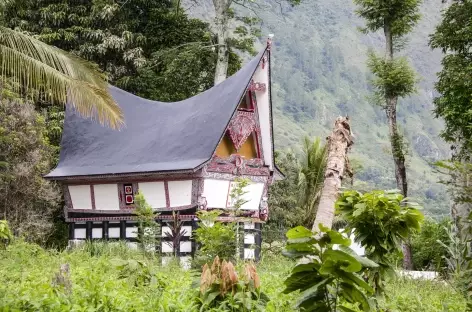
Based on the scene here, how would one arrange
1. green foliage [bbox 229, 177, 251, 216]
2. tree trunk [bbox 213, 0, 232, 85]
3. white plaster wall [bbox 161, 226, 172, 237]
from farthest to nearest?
tree trunk [bbox 213, 0, 232, 85]
white plaster wall [bbox 161, 226, 172, 237]
green foliage [bbox 229, 177, 251, 216]

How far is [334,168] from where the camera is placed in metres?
6.48

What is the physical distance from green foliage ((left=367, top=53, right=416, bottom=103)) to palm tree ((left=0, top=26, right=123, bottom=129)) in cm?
1300

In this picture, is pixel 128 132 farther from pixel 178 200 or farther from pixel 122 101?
pixel 178 200

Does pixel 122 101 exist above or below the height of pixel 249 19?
below

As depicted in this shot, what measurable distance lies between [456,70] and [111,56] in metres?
11.7

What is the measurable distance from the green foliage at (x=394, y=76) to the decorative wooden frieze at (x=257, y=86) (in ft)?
18.4

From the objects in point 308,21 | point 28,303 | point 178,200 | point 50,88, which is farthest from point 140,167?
point 308,21

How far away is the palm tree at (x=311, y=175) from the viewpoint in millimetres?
23844

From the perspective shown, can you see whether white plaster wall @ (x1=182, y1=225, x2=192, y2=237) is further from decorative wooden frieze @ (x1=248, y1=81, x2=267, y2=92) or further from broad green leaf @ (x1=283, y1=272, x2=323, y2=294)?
broad green leaf @ (x1=283, y1=272, x2=323, y2=294)

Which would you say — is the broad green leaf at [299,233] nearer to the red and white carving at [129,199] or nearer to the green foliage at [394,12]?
the red and white carving at [129,199]

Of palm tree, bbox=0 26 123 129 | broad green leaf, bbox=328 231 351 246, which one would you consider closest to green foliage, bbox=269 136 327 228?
palm tree, bbox=0 26 123 129

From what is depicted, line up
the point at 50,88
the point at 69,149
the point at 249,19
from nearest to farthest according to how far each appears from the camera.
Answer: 1. the point at 50,88
2. the point at 69,149
3. the point at 249,19

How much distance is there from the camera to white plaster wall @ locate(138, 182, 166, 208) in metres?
15.2

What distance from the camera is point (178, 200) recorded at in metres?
14.9
